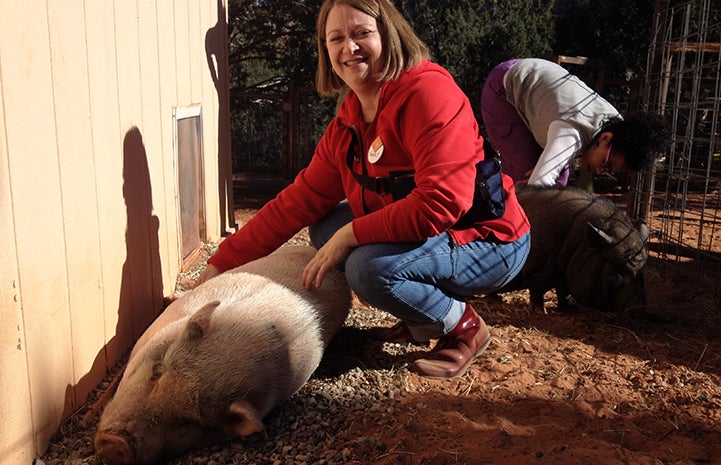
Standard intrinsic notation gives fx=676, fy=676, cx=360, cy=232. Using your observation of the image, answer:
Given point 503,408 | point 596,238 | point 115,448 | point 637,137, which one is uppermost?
point 637,137

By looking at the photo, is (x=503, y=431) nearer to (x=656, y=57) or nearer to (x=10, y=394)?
(x=10, y=394)

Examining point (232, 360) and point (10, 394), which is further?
point (232, 360)

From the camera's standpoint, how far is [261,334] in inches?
104

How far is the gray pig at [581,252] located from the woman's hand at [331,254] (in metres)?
2.00

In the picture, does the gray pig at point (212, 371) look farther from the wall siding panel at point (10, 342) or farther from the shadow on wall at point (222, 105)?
the shadow on wall at point (222, 105)

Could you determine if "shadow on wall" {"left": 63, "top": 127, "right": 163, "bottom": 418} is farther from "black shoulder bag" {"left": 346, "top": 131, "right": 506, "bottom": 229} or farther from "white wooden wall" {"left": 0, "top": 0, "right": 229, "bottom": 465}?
"black shoulder bag" {"left": 346, "top": 131, "right": 506, "bottom": 229}

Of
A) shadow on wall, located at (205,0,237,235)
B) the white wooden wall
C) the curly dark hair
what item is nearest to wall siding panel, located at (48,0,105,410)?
the white wooden wall

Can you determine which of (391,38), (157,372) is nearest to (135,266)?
(157,372)

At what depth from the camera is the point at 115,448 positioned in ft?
7.41

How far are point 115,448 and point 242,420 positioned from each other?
43cm

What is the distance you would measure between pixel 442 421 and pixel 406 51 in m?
1.50

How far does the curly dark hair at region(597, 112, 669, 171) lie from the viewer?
13.6 ft

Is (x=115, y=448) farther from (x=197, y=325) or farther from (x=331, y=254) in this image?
(x=331, y=254)

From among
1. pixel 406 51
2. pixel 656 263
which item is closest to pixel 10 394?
pixel 406 51
